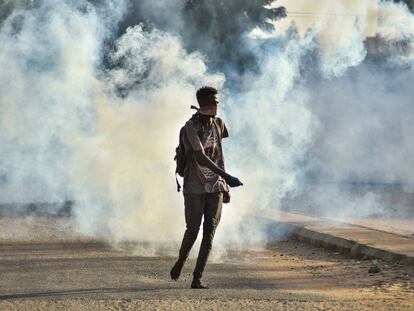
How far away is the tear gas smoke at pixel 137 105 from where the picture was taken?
42.0 feet

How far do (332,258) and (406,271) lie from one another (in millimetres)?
1600

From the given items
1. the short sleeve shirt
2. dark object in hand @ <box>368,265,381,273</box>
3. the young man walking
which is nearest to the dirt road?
dark object in hand @ <box>368,265,381,273</box>

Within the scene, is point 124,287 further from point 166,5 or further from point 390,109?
point 390,109

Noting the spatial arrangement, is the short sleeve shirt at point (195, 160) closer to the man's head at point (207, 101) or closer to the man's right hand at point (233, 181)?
the man's head at point (207, 101)

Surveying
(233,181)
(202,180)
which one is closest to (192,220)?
(202,180)

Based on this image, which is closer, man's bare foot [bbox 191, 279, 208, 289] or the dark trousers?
man's bare foot [bbox 191, 279, 208, 289]

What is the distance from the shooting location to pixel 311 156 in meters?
30.3

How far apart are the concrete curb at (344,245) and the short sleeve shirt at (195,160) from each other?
274 cm

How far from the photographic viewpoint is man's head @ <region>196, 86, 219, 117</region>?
8.57 meters

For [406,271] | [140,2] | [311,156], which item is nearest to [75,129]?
[140,2]

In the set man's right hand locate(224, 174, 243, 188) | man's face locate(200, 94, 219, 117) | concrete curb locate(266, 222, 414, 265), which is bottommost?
concrete curb locate(266, 222, 414, 265)

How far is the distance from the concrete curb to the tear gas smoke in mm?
646

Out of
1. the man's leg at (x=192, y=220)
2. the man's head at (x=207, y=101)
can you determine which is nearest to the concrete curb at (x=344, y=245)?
the man's leg at (x=192, y=220)

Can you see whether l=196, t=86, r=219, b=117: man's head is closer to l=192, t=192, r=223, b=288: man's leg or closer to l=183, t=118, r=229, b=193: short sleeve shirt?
l=183, t=118, r=229, b=193: short sleeve shirt
